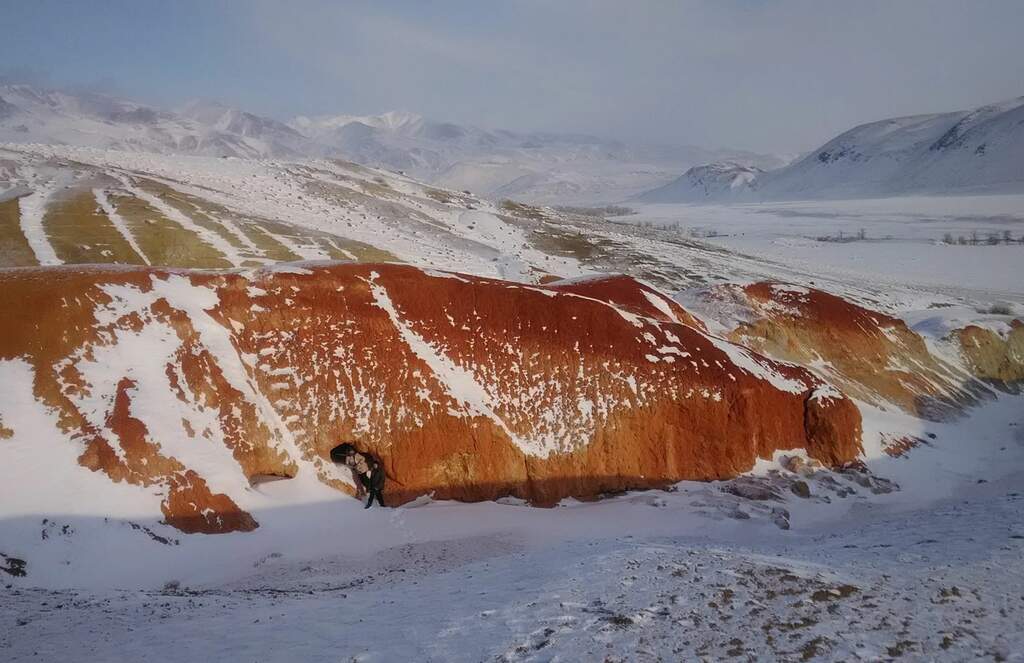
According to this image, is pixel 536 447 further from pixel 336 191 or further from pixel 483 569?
pixel 336 191

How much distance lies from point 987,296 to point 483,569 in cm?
6686

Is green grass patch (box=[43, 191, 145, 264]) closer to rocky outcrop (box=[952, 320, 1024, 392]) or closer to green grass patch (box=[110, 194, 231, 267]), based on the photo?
green grass patch (box=[110, 194, 231, 267])

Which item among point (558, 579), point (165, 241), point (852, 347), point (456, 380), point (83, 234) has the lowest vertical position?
point (558, 579)

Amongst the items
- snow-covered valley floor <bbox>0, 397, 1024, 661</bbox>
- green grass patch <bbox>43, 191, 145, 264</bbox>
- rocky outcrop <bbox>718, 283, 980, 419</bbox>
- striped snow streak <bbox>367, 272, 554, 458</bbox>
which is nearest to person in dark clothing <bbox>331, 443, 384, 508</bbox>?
snow-covered valley floor <bbox>0, 397, 1024, 661</bbox>

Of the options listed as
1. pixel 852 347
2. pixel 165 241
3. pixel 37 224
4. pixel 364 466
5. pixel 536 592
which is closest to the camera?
pixel 536 592

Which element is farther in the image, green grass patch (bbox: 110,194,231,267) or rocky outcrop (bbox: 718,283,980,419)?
green grass patch (bbox: 110,194,231,267)

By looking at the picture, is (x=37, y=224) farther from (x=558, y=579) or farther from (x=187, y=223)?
(x=558, y=579)

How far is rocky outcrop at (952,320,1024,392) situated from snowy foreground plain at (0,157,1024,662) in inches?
499

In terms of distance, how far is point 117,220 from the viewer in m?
45.2

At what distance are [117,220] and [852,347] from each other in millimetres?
50433

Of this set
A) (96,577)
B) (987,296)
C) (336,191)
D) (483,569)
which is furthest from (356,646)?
(336,191)

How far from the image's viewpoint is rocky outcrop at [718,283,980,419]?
27.6m

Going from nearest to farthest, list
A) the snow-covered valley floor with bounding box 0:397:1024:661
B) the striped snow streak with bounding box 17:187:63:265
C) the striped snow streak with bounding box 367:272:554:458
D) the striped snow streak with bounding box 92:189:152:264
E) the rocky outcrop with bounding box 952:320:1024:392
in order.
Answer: the snow-covered valley floor with bounding box 0:397:1024:661
the striped snow streak with bounding box 367:272:554:458
the rocky outcrop with bounding box 952:320:1024:392
the striped snow streak with bounding box 17:187:63:265
the striped snow streak with bounding box 92:189:152:264

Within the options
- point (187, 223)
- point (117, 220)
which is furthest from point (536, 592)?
point (117, 220)
